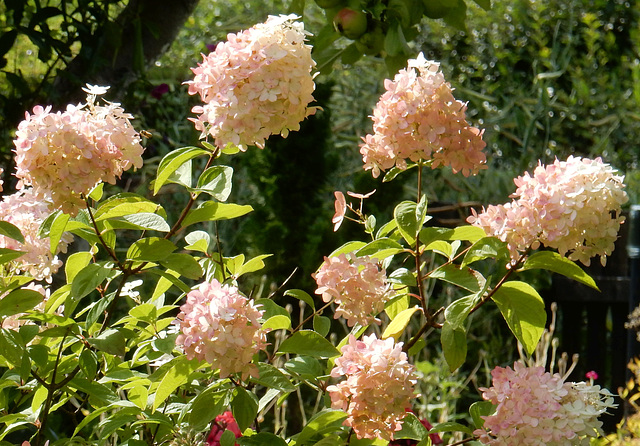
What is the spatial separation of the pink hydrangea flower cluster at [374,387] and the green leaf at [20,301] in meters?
0.34

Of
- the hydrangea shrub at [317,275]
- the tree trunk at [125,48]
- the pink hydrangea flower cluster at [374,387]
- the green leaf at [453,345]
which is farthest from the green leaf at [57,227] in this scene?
the tree trunk at [125,48]

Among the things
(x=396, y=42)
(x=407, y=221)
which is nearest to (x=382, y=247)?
(x=407, y=221)

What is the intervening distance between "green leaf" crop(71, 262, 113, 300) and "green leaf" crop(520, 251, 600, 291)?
0.45 metres

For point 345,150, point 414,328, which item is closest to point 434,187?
point 345,150

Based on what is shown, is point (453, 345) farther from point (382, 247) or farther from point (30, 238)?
point (30, 238)

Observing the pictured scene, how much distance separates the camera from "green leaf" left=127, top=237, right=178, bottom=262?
0.87 metres

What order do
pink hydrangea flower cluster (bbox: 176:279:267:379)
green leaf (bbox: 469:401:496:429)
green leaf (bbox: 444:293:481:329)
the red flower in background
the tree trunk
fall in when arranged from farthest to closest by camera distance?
the tree trunk, the red flower in background, green leaf (bbox: 469:401:496:429), green leaf (bbox: 444:293:481:329), pink hydrangea flower cluster (bbox: 176:279:267:379)

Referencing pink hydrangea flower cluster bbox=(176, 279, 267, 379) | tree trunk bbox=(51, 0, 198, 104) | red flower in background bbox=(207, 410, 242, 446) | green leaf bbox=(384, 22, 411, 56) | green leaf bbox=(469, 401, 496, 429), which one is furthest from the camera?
tree trunk bbox=(51, 0, 198, 104)

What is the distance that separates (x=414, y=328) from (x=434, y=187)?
2.45ft

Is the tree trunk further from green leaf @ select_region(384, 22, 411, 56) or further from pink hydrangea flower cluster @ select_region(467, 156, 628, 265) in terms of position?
pink hydrangea flower cluster @ select_region(467, 156, 628, 265)

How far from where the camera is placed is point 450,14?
1183 mm

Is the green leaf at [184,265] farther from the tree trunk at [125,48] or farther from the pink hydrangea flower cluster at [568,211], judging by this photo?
the tree trunk at [125,48]

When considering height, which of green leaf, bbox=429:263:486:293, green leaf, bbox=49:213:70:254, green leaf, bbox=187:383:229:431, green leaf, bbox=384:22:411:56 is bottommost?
green leaf, bbox=187:383:229:431

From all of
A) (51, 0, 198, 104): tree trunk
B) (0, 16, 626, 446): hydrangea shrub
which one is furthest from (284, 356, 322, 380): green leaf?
(51, 0, 198, 104): tree trunk
